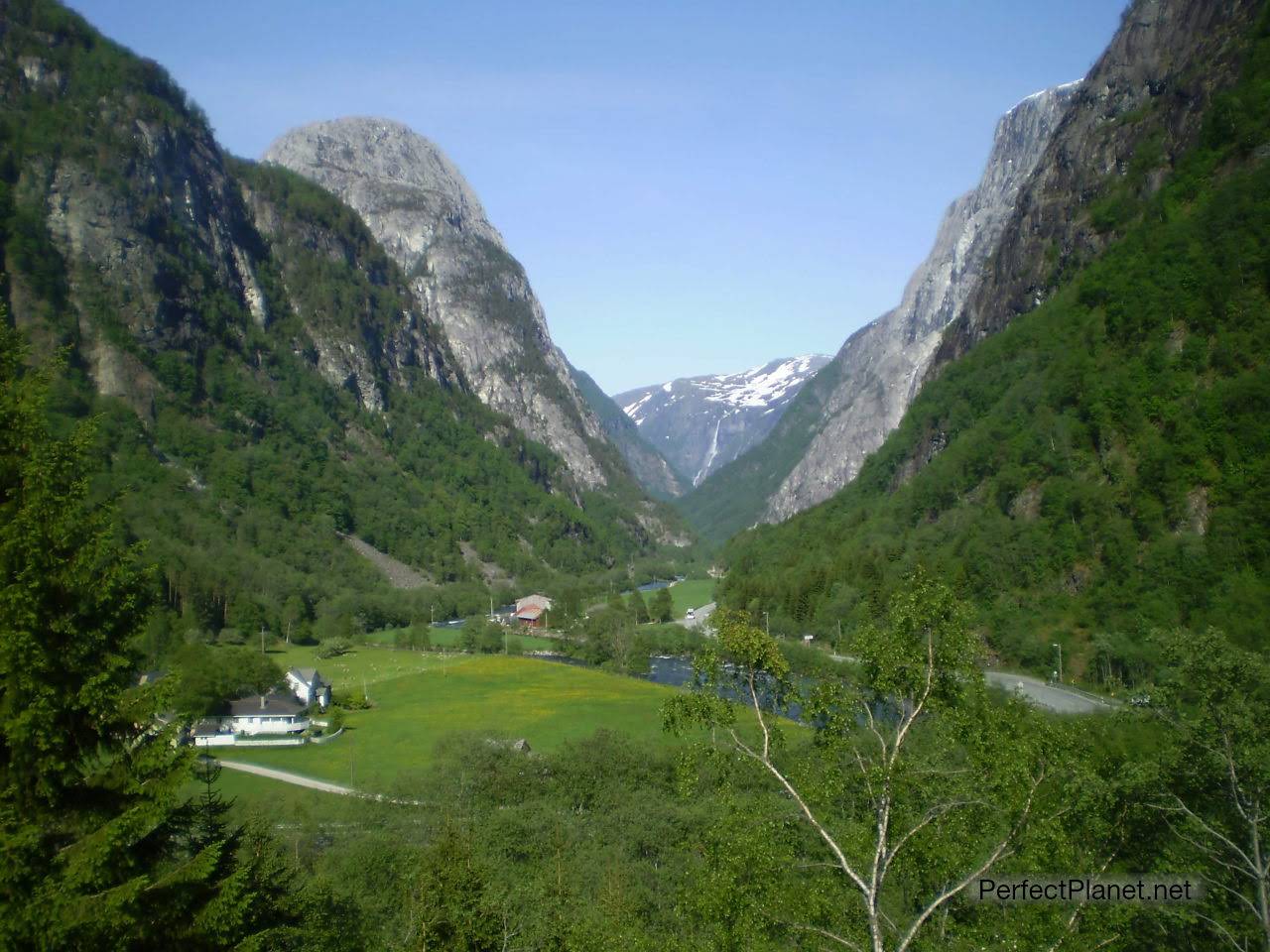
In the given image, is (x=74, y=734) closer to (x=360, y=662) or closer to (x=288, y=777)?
(x=288, y=777)

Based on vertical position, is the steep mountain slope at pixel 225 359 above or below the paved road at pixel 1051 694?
above

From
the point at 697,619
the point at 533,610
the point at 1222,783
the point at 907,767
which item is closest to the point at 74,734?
the point at 907,767

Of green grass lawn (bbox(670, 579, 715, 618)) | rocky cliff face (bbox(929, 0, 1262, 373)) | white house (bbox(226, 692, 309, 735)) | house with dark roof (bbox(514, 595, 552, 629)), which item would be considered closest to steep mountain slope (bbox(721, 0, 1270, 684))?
rocky cliff face (bbox(929, 0, 1262, 373))

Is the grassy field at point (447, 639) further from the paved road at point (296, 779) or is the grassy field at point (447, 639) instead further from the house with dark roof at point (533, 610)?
the paved road at point (296, 779)

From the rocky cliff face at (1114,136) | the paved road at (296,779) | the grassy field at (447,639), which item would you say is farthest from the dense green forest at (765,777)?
the rocky cliff face at (1114,136)

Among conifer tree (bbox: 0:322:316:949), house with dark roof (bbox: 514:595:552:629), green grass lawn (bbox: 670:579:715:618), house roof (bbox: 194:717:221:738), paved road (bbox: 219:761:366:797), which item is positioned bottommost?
green grass lawn (bbox: 670:579:715:618)

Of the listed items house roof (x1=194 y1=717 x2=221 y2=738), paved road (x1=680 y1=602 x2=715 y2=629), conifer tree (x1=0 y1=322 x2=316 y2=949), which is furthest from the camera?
paved road (x1=680 y1=602 x2=715 y2=629)

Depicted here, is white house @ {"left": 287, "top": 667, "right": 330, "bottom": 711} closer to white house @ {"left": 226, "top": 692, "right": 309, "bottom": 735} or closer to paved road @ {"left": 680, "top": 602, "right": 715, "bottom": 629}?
white house @ {"left": 226, "top": 692, "right": 309, "bottom": 735}
